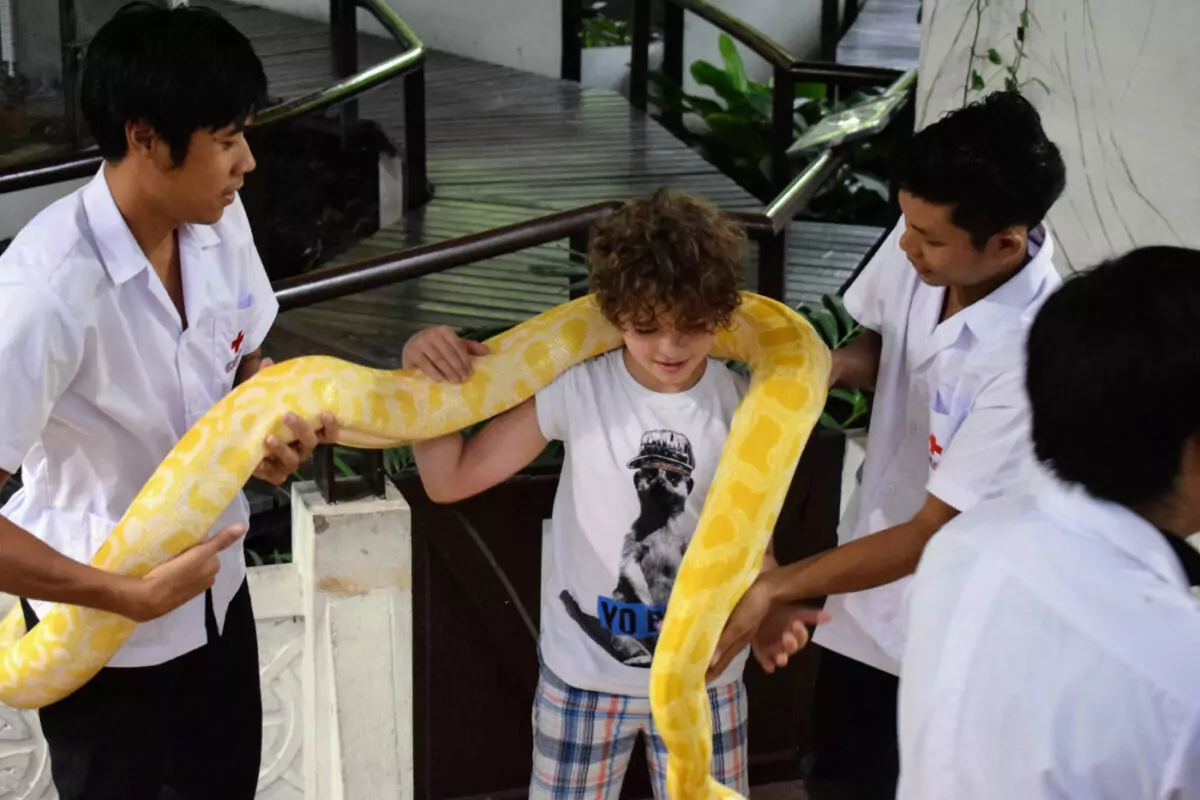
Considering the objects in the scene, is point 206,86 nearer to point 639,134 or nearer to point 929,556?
point 929,556

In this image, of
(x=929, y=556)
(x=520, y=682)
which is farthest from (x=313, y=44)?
(x=929, y=556)

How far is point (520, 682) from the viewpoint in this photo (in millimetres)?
2936

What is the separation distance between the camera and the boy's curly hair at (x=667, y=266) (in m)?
1.90

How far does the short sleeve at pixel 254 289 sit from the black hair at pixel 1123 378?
4.41 ft

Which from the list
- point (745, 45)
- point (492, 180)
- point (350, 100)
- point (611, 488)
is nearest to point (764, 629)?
point (611, 488)

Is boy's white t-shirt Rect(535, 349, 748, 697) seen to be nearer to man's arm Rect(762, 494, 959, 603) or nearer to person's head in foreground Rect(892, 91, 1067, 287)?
man's arm Rect(762, 494, 959, 603)

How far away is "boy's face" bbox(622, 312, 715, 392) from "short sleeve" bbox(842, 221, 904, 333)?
0.41 meters

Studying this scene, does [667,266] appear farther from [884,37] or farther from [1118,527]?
[884,37]

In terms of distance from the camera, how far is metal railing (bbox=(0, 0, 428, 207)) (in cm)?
358

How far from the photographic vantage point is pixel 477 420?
2102 millimetres

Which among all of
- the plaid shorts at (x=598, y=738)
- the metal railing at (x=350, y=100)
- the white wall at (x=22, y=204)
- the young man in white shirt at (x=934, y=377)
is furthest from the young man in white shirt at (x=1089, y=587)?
the white wall at (x=22, y=204)

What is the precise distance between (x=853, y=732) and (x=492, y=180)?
421cm

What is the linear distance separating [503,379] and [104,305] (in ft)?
2.00

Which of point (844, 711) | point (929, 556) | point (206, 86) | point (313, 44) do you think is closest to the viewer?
point (929, 556)
